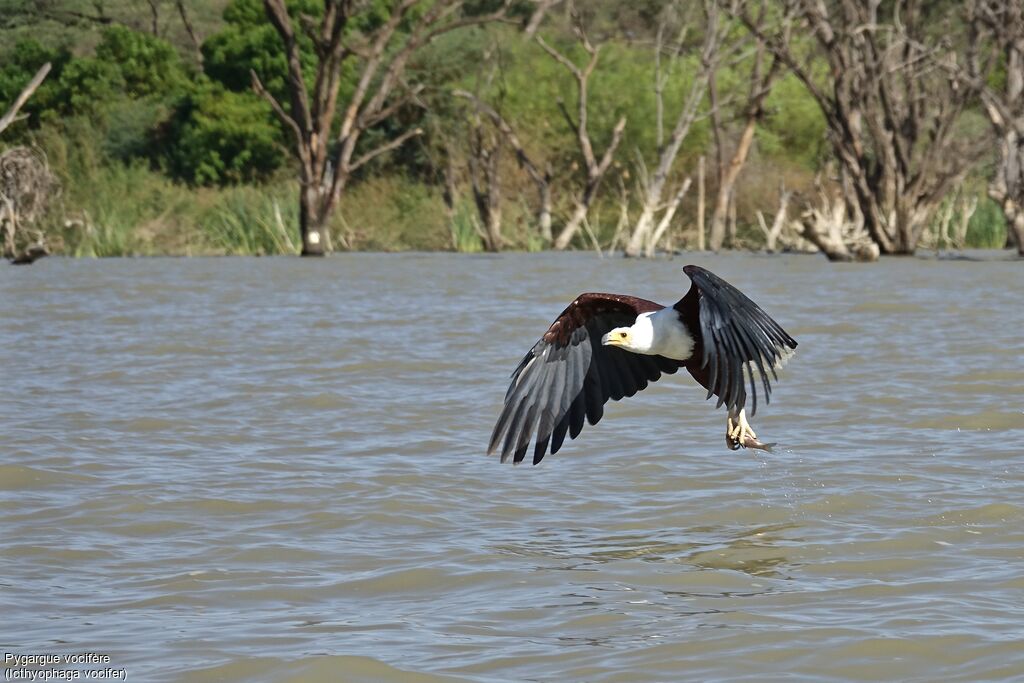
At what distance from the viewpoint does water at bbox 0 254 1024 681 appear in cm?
404

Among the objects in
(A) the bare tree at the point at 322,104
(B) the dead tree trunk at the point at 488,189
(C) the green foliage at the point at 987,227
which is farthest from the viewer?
(B) the dead tree trunk at the point at 488,189

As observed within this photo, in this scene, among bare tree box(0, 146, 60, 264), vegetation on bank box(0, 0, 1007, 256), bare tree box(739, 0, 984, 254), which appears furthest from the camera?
vegetation on bank box(0, 0, 1007, 256)

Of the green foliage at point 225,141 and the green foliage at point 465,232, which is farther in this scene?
the green foliage at point 225,141

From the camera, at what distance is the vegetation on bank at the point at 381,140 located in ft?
95.6

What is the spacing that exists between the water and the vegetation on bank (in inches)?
696

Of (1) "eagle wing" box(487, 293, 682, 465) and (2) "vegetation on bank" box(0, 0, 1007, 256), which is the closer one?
(1) "eagle wing" box(487, 293, 682, 465)

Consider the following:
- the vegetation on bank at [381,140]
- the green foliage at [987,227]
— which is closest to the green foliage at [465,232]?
the vegetation on bank at [381,140]

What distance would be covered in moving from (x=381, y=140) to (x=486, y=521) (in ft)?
107

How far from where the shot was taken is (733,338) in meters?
5.28

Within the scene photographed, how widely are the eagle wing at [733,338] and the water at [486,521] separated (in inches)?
21.6

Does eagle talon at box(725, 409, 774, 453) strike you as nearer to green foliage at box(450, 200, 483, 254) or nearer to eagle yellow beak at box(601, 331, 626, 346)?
eagle yellow beak at box(601, 331, 626, 346)

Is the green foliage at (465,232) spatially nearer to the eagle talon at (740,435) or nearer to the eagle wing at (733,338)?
the eagle talon at (740,435)

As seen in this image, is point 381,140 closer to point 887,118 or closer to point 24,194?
point 24,194

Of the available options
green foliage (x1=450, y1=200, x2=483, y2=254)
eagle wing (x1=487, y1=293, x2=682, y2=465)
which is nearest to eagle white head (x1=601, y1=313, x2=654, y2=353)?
eagle wing (x1=487, y1=293, x2=682, y2=465)
